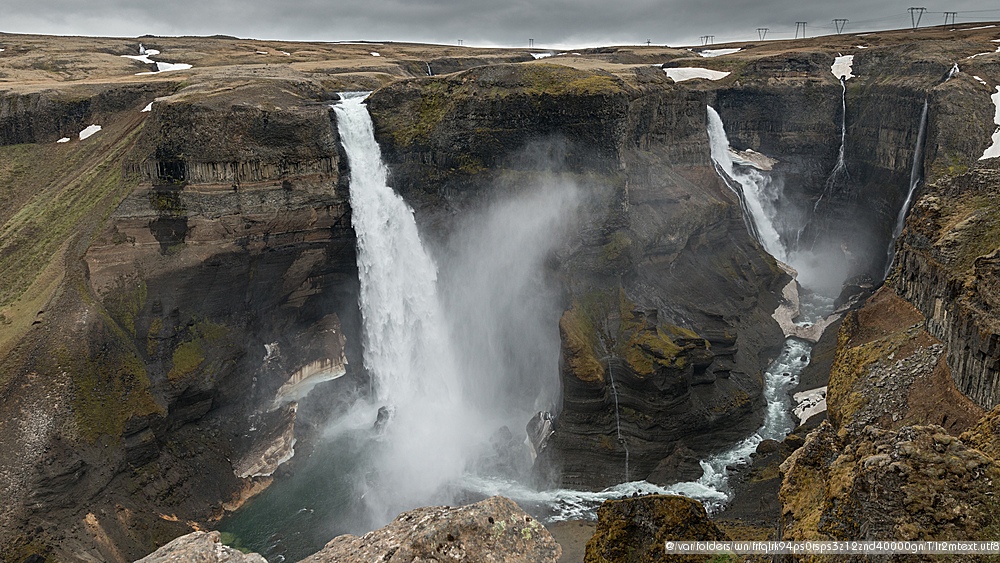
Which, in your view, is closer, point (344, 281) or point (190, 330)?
point (190, 330)

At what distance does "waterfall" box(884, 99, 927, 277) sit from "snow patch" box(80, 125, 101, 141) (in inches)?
2558

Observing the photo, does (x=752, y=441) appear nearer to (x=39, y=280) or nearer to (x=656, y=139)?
(x=656, y=139)

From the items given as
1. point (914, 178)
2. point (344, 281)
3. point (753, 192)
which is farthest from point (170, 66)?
point (914, 178)

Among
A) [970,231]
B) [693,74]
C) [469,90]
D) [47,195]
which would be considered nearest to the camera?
[970,231]

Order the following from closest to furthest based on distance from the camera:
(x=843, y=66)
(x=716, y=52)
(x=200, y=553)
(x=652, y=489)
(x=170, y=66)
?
(x=200, y=553)
(x=652, y=489)
(x=843, y=66)
(x=170, y=66)
(x=716, y=52)

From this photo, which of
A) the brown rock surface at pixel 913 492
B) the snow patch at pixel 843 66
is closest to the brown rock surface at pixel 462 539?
the brown rock surface at pixel 913 492

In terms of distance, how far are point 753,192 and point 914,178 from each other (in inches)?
612

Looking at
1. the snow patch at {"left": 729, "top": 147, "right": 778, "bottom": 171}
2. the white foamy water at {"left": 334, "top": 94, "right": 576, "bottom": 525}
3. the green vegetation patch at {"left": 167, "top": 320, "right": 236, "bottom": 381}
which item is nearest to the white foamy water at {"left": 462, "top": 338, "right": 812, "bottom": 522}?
the white foamy water at {"left": 334, "top": 94, "right": 576, "bottom": 525}

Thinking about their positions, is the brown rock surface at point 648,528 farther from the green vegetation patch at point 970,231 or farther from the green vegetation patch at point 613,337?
the green vegetation patch at point 613,337

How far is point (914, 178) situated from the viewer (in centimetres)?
5712

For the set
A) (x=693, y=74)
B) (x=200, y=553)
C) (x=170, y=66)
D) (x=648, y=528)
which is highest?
(x=170, y=66)

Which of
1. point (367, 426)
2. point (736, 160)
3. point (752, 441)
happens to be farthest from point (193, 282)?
point (736, 160)

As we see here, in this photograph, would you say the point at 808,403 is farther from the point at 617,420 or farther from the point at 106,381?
the point at 106,381

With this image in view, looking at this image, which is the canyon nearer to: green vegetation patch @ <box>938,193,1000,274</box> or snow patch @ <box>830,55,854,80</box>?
green vegetation patch @ <box>938,193,1000,274</box>
